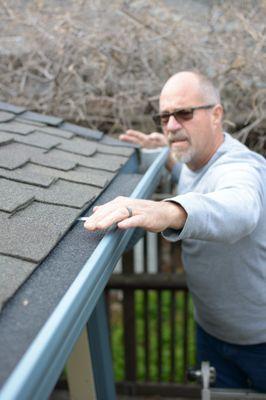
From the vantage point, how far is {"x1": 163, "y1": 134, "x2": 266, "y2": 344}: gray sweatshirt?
1849mm

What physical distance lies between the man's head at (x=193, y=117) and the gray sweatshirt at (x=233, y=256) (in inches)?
4.2

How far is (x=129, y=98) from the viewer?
13.6 ft

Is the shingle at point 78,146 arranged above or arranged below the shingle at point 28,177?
below

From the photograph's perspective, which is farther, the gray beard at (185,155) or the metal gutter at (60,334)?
the gray beard at (185,155)

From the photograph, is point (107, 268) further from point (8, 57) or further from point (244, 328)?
point (8, 57)

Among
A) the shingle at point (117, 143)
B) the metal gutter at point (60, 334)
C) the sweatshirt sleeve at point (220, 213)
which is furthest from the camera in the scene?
the shingle at point (117, 143)

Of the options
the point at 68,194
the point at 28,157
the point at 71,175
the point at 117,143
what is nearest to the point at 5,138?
the point at 28,157

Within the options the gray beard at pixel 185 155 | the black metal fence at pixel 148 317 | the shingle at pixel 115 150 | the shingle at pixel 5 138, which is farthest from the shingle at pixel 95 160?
the black metal fence at pixel 148 317

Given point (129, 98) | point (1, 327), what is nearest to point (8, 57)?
point (129, 98)

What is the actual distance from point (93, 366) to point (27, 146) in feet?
4.41

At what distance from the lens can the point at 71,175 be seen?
2.26m

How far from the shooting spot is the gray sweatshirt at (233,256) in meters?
1.85

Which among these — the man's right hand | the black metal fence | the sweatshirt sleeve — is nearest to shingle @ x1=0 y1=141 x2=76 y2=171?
the sweatshirt sleeve

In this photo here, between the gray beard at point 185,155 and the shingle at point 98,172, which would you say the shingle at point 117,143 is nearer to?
the gray beard at point 185,155
